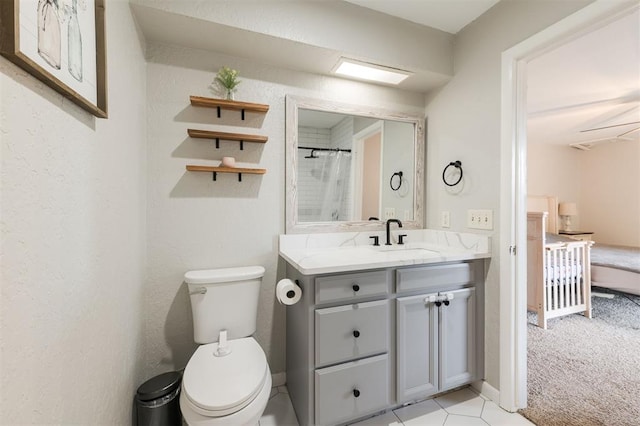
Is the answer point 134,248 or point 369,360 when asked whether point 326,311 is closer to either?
point 369,360

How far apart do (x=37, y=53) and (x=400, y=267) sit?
1.51 metres

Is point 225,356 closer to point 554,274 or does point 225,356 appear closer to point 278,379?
point 278,379

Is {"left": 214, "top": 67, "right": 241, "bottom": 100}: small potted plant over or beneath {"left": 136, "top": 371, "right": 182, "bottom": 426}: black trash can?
over

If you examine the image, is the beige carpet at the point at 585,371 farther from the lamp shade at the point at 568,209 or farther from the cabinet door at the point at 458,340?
the lamp shade at the point at 568,209

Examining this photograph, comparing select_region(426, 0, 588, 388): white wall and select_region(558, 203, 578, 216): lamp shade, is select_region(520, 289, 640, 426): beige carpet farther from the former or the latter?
select_region(558, 203, 578, 216): lamp shade

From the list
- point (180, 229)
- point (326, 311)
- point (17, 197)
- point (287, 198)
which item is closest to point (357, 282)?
point (326, 311)

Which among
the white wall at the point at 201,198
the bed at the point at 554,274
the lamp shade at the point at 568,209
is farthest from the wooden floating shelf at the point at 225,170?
the lamp shade at the point at 568,209

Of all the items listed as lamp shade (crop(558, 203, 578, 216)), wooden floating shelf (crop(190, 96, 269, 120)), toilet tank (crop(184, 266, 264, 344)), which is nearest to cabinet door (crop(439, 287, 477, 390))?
toilet tank (crop(184, 266, 264, 344))

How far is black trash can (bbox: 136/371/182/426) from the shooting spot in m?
1.24

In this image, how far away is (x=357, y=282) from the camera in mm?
1362

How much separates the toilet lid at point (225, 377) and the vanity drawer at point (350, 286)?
0.42m

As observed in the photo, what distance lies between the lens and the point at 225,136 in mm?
1580

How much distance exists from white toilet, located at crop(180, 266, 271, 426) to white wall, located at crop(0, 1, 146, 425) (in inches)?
11.5

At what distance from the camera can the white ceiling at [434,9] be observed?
1607 mm
